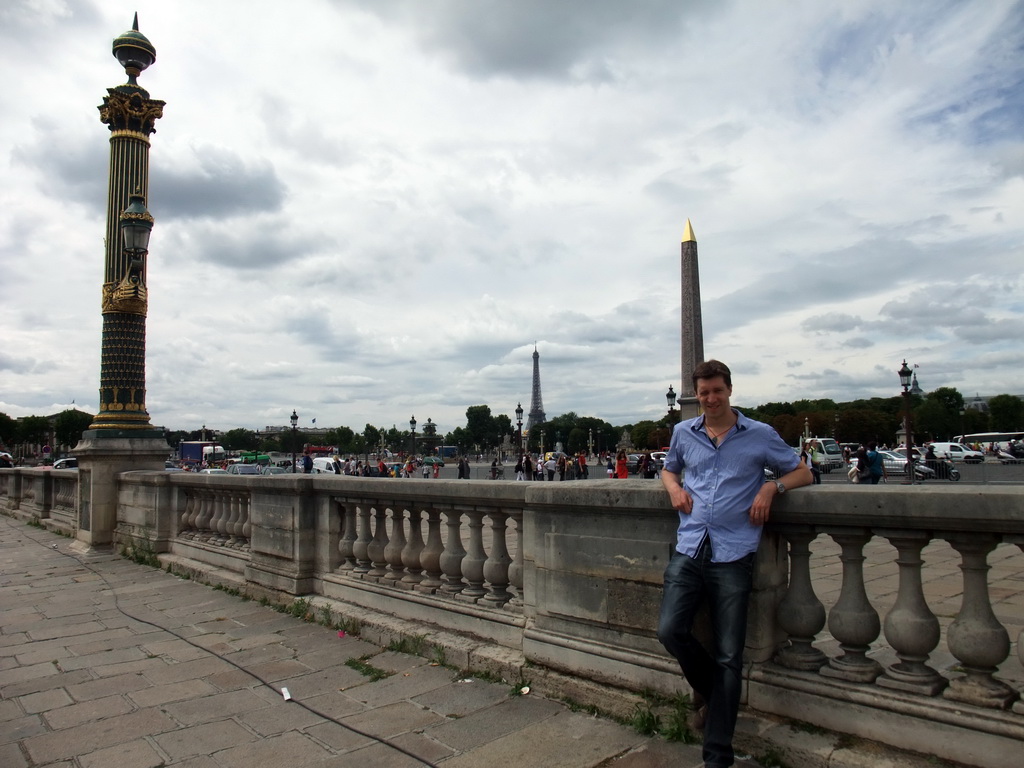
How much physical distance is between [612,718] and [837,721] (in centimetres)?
114

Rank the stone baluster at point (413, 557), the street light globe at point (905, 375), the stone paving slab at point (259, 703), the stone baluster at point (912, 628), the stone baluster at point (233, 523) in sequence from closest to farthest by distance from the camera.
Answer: the stone baluster at point (912, 628) < the stone paving slab at point (259, 703) < the stone baluster at point (413, 557) < the stone baluster at point (233, 523) < the street light globe at point (905, 375)

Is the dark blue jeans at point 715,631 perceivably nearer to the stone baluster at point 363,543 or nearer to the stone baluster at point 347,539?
the stone baluster at point 363,543

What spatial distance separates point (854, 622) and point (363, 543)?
415 cm

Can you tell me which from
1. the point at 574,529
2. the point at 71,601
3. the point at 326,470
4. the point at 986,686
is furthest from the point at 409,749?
the point at 326,470

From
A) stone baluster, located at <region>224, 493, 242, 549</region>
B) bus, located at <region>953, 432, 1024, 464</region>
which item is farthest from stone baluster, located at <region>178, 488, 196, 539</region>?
bus, located at <region>953, 432, 1024, 464</region>

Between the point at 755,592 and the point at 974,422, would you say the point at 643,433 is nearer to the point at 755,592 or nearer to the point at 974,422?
the point at 974,422

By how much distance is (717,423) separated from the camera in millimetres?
3443

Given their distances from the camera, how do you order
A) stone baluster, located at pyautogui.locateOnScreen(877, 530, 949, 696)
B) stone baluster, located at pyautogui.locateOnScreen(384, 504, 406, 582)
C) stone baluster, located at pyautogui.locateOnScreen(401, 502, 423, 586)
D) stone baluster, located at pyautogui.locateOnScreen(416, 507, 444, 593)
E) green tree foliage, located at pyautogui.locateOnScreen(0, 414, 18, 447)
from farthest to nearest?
green tree foliage, located at pyautogui.locateOnScreen(0, 414, 18, 447) < stone baluster, located at pyautogui.locateOnScreen(384, 504, 406, 582) < stone baluster, located at pyautogui.locateOnScreen(401, 502, 423, 586) < stone baluster, located at pyautogui.locateOnScreen(416, 507, 444, 593) < stone baluster, located at pyautogui.locateOnScreen(877, 530, 949, 696)

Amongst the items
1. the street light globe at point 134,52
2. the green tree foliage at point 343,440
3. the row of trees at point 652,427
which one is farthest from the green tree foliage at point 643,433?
the street light globe at point 134,52

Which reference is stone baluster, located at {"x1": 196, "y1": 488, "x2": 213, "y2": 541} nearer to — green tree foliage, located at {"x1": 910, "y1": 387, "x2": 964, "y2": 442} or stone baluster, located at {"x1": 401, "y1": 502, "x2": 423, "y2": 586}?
stone baluster, located at {"x1": 401, "y1": 502, "x2": 423, "y2": 586}

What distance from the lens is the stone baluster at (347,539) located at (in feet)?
21.5

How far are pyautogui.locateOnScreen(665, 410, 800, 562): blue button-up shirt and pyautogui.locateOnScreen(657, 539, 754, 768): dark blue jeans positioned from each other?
62mm

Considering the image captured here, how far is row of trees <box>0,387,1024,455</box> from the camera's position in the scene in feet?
320

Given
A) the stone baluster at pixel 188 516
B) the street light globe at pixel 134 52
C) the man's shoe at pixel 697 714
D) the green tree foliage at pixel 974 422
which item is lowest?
the man's shoe at pixel 697 714
